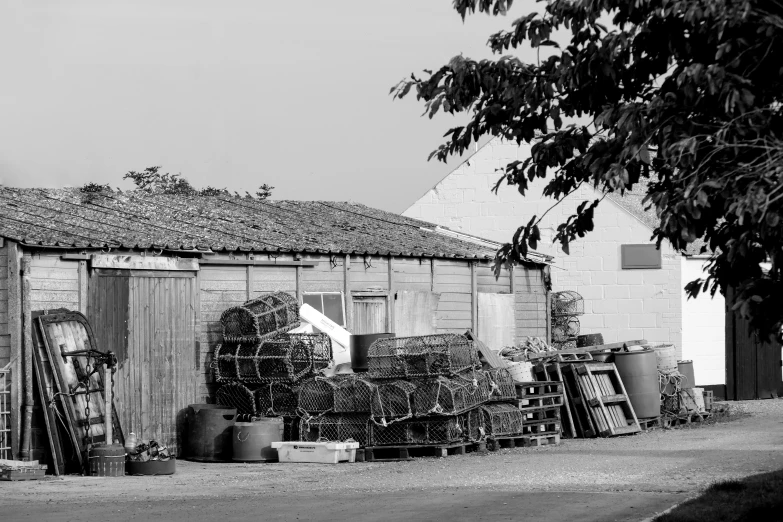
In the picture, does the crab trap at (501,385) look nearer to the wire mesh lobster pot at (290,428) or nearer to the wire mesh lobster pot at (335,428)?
the wire mesh lobster pot at (335,428)

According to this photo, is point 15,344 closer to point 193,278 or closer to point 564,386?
point 193,278

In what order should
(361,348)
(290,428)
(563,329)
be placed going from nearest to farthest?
(290,428) < (361,348) < (563,329)

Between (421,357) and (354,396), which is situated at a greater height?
(421,357)

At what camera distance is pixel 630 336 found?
27906mm

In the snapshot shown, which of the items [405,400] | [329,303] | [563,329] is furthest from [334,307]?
[563,329]

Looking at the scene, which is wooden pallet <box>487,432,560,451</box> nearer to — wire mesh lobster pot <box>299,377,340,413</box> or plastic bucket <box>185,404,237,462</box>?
wire mesh lobster pot <box>299,377,340,413</box>

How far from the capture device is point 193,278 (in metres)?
17.8

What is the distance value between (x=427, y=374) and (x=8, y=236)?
6.11 m

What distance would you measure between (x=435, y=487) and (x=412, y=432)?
3.71 metres

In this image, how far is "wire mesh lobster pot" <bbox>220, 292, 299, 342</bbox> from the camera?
17.6 meters

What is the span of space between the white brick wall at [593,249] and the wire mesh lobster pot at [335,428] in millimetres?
11795

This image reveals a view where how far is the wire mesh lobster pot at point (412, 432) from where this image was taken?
1677cm

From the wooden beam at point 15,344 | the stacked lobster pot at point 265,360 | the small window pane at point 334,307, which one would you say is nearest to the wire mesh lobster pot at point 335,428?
the stacked lobster pot at point 265,360

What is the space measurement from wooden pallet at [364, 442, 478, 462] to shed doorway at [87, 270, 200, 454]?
9.89 feet
